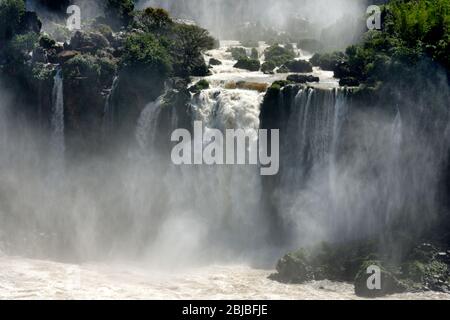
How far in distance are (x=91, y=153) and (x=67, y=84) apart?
663cm

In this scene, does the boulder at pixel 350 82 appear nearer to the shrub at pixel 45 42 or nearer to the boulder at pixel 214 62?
the boulder at pixel 214 62

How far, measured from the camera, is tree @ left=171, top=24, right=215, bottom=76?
6566 centimetres

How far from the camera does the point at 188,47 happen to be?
6794 centimetres

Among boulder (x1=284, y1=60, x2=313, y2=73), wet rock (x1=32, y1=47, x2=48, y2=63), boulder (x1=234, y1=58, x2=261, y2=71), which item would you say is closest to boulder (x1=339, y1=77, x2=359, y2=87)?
boulder (x1=284, y1=60, x2=313, y2=73)

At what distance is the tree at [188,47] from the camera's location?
6566 centimetres

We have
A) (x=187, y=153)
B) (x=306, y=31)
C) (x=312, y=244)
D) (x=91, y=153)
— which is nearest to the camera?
(x=312, y=244)

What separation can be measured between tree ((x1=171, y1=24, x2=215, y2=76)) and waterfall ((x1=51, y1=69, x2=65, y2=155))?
10.9 m

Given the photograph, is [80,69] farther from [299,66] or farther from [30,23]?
[299,66]

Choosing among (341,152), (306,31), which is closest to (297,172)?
(341,152)

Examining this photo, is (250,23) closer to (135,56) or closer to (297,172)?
(135,56)

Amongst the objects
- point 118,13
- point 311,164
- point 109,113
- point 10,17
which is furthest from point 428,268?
point 10,17

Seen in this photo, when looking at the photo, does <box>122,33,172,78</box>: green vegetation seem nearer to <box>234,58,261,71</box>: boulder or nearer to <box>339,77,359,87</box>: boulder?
<box>234,58,261,71</box>: boulder

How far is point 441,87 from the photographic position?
5269 cm

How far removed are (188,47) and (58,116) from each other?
14499 mm
